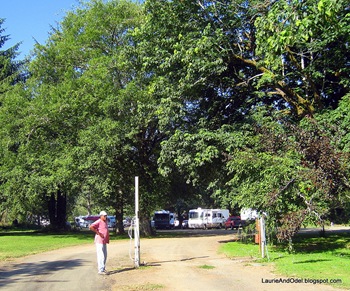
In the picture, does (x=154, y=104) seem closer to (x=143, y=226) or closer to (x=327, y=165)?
(x=143, y=226)

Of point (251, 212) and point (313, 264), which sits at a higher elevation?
point (251, 212)

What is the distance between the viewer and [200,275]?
38.1ft

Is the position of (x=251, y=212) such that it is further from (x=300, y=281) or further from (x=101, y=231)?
(x=300, y=281)

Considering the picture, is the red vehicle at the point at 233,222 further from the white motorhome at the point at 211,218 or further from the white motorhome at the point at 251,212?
the white motorhome at the point at 251,212

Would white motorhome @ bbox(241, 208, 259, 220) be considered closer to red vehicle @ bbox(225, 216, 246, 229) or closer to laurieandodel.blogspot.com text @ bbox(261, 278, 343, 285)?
laurieandodel.blogspot.com text @ bbox(261, 278, 343, 285)

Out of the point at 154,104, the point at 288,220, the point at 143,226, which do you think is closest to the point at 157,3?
the point at 154,104

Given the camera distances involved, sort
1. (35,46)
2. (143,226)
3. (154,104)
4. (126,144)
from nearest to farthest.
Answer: (154,104) < (126,144) < (35,46) < (143,226)

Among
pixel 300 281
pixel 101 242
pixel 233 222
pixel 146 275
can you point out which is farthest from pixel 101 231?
pixel 233 222

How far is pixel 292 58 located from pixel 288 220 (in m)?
8.92

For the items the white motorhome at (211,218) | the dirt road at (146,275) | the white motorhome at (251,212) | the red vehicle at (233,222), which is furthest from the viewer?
the white motorhome at (211,218)

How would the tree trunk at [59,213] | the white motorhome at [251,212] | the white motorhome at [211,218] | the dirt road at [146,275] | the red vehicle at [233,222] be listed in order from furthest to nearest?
the white motorhome at [211,218], the red vehicle at [233,222], the tree trunk at [59,213], the white motorhome at [251,212], the dirt road at [146,275]

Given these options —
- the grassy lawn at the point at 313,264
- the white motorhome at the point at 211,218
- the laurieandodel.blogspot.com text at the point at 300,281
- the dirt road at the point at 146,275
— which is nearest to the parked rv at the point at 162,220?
the white motorhome at the point at 211,218

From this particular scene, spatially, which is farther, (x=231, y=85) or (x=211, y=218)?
(x=211, y=218)

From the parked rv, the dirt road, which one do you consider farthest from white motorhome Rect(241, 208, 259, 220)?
the parked rv
